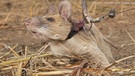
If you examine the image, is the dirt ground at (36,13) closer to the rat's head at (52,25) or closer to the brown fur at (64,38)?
the brown fur at (64,38)

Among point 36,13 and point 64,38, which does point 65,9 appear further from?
point 36,13

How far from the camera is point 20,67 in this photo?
6008mm

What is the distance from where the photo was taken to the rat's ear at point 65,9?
613 centimetres

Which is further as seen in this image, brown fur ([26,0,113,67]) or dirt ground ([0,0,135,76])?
dirt ground ([0,0,135,76])

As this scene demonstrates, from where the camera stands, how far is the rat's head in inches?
232

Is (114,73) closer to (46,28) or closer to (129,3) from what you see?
(46,28)

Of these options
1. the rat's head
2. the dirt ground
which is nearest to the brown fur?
the rat's head

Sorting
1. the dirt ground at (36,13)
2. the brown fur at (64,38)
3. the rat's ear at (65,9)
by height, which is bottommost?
the brown fur at (64,38)

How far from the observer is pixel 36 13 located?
423 inches

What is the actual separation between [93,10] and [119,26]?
1144 mm

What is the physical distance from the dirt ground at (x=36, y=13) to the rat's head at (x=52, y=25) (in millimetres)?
1077

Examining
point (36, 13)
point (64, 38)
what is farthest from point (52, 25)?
point (36, 13)

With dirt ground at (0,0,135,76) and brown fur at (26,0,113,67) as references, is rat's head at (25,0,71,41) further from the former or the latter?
dirt ground at (0,0,135,76)

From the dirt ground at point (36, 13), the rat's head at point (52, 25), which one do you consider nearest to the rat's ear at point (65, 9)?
the rat's head at point (52, 25)
